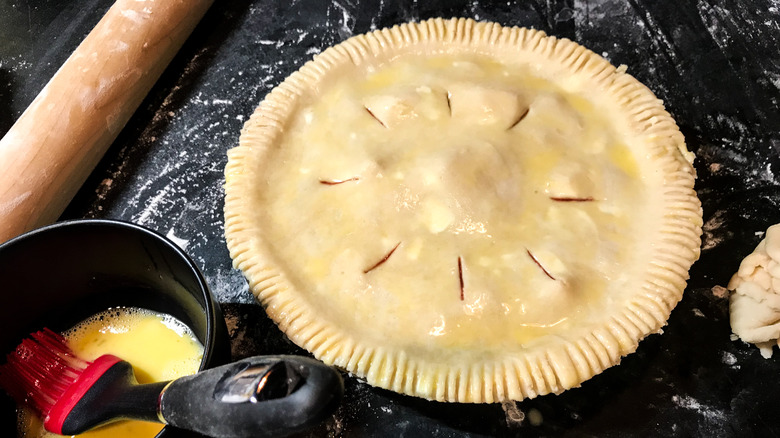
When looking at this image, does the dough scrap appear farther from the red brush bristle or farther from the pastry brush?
the red brush bristle

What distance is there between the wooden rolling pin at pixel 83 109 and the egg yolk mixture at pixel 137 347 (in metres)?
0.58

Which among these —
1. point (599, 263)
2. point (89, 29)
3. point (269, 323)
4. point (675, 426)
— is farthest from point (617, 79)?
point (89, 29)

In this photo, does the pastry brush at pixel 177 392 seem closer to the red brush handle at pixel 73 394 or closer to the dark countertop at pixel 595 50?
the red brush handle at pixel 73 394

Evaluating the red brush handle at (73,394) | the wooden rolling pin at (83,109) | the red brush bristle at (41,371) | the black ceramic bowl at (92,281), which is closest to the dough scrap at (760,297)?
the black ceramic bowl at (92,281)

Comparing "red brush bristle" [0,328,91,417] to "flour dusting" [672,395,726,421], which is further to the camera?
"flour dusting" [672,395,726,421]

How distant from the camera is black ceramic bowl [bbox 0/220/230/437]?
169 cm

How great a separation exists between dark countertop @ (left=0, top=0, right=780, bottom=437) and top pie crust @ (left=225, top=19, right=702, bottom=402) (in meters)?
0.31

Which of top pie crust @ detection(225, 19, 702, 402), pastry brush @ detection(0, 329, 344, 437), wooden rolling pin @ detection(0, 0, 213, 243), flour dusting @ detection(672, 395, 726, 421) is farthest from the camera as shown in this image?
wooden rolling pin @ detection(0, 0, 213, 243)

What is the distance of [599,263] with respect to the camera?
1869 millimetres

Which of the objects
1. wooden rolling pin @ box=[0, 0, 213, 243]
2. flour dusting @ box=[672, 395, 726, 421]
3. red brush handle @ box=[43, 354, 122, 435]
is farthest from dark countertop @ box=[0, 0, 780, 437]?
red brush handle @ box=[43, 354, 122, 435]

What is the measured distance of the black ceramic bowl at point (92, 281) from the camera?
1.69m

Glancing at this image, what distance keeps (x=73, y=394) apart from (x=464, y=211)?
1246 millimetres

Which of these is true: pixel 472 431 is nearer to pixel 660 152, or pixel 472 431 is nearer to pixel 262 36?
pixel 660 152

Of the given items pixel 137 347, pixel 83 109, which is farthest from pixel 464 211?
pixel 83 109
